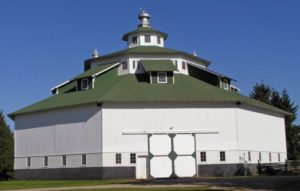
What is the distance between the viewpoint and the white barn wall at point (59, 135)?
52875 mm

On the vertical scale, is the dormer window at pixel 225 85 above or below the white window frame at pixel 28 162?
above

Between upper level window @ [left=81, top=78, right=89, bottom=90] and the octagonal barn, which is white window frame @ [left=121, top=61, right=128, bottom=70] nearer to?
the octagonal barn

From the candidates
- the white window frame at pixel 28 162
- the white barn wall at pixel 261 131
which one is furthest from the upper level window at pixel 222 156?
the white window frame at pixel 28 162

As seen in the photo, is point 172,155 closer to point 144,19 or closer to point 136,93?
point 136,93

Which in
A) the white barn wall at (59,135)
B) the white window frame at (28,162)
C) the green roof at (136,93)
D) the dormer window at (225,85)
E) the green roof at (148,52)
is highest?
the green roof at (148,52)

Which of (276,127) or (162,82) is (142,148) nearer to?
(162,82)

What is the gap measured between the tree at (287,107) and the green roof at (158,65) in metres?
30.4

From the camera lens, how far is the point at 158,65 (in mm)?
57688

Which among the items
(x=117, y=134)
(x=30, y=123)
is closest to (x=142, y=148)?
(x=117, y=134)

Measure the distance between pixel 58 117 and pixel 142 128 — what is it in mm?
9802

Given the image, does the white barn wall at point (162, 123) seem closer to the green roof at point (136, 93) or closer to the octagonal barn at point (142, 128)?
the octagonal barn at point (142, 128)

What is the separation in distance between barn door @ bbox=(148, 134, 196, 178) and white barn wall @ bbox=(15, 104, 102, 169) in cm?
541

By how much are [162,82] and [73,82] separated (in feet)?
41.7

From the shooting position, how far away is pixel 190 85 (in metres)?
57.5
